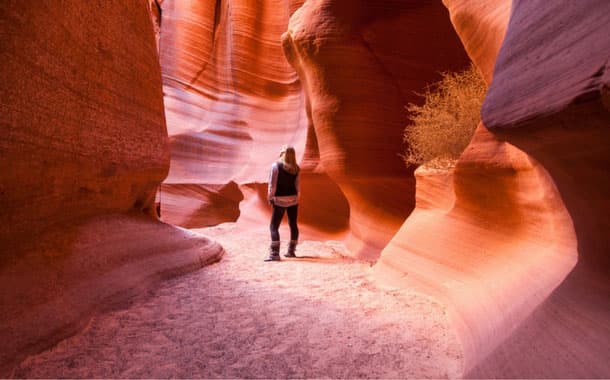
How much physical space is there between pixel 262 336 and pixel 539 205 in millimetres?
1888

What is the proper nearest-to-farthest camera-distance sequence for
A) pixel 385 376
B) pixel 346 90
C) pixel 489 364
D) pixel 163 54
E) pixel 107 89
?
pixel 489 364, pixel 385 376, pixel 107 89, pixel 346 90, pixel 163 54

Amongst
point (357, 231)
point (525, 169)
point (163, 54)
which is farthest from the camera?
point (163, 54)

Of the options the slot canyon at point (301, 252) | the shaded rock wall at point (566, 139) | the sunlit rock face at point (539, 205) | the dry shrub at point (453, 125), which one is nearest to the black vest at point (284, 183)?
the slot canyon at point (301, 252)

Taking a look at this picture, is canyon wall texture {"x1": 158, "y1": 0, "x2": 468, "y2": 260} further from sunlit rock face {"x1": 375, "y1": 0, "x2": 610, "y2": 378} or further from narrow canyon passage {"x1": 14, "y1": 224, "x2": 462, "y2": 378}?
sunlit rock face {"x1": 375, "y1": 0, "x2": 610, "y2": 378}

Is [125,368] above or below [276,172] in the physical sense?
below

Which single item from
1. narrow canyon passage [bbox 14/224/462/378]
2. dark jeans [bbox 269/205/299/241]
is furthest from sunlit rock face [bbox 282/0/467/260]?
narrow canyon passage [bbox 14/224/462/378]

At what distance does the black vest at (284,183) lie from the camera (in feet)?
18.0

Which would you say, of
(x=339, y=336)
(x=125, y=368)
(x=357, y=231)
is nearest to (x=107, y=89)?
(x=125, y=368)

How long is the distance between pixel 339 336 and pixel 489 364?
89 centimetres

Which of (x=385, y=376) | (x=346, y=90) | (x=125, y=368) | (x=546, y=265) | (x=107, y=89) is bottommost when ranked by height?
(x=125, y=368)

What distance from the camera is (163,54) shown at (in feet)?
46.4

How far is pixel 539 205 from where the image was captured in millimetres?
2555

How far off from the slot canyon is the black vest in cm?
93

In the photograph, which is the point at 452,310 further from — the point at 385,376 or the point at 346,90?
the point at 346,90
